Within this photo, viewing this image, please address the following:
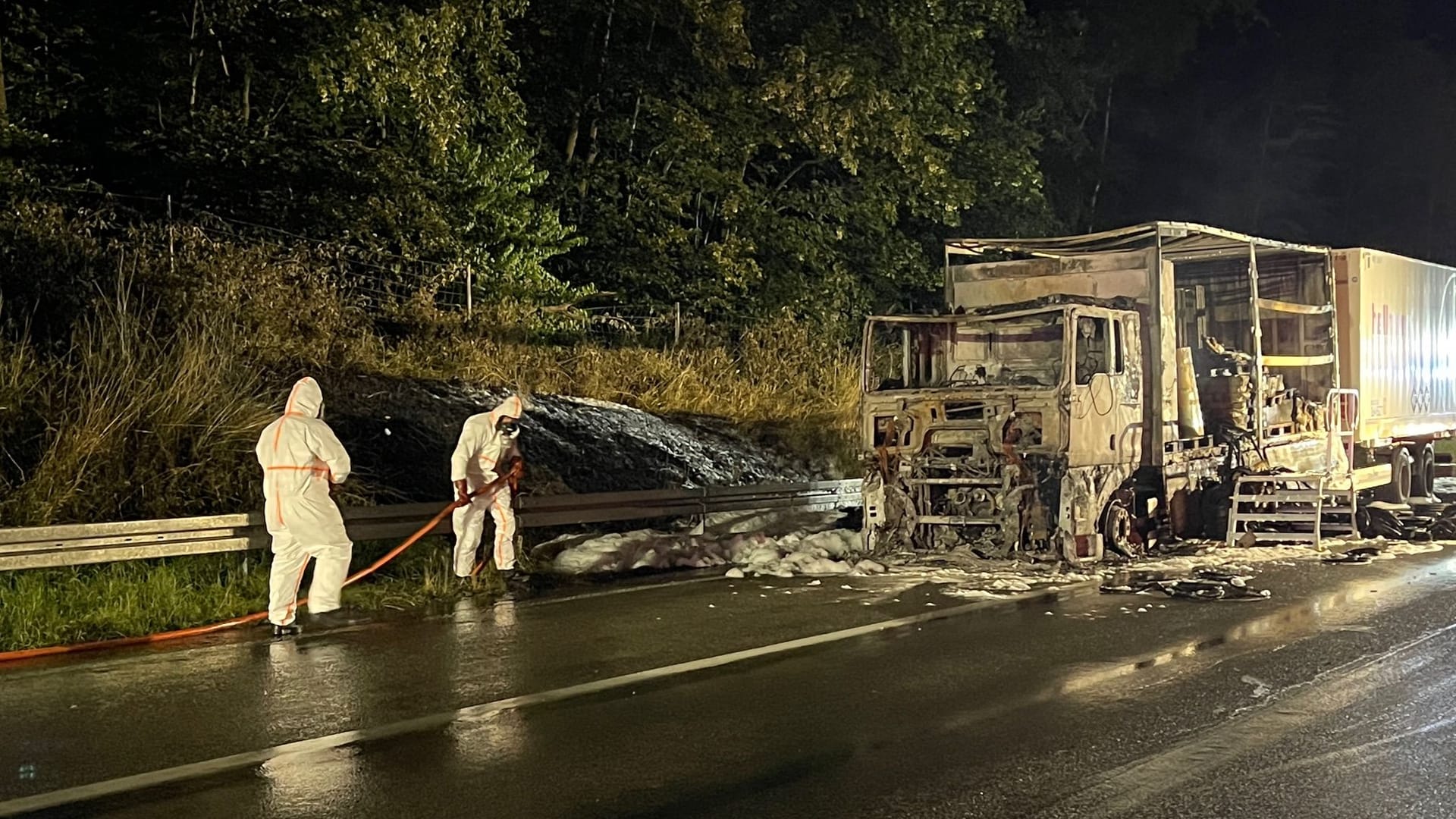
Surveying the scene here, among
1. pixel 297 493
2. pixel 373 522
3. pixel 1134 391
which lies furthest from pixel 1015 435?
pixel 297 493

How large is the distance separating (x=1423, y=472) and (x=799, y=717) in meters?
13.4

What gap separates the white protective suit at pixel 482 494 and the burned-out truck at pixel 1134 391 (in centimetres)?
342

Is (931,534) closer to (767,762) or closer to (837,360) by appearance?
(767,762)

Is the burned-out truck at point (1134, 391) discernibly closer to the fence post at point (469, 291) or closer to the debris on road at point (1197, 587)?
the debris on road at point (1197, 587)

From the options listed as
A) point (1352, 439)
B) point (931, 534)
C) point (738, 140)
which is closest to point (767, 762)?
point (931, 534)

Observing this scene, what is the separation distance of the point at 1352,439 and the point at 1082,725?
9.88 meters

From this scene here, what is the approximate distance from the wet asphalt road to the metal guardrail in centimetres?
116

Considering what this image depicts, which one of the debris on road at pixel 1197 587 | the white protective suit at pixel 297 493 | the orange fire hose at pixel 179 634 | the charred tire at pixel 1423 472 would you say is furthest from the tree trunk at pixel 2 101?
the charred tire at pixel 1423 472

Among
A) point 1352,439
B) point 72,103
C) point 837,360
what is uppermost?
point 72,103

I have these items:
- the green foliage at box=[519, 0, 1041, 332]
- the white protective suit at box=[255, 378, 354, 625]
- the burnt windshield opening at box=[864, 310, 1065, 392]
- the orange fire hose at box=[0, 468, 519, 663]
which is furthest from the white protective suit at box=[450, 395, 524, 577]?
the green foliage at box=[519, 0, 1041, 332]

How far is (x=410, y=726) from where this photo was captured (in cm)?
643

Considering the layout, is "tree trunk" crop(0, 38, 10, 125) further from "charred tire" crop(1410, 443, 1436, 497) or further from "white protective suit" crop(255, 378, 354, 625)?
"charred tire" crop(1410, 443, 1436, 497)

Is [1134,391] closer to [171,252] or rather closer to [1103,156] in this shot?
[171,252]

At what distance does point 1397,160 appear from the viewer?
48469 millimetres
